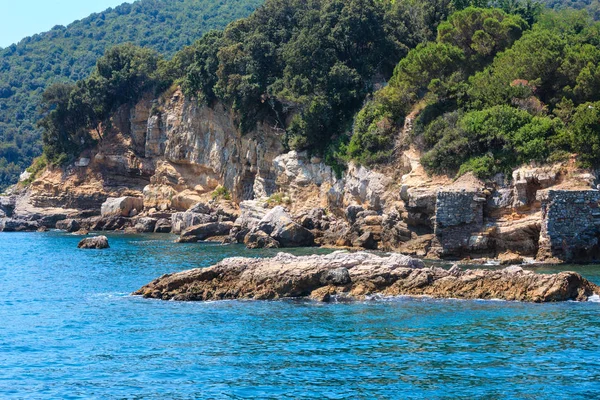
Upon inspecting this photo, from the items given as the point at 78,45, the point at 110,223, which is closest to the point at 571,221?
the point at 110,223

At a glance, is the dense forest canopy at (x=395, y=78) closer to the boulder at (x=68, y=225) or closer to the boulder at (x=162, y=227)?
the boulder at (x=162, y=227)

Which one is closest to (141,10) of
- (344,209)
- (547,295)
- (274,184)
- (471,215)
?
(274,184)

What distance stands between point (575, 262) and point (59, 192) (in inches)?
1932

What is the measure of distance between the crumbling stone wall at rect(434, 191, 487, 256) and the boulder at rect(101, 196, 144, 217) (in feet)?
112

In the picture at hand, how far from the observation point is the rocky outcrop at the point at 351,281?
25844 mm

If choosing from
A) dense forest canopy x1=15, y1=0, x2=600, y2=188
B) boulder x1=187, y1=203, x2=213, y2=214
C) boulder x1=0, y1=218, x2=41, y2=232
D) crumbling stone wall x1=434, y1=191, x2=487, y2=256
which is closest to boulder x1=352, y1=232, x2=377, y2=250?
dense forest canopy x1=15, y1=0, x2=600, y2=188

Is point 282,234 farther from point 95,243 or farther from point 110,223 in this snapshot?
point 110,223

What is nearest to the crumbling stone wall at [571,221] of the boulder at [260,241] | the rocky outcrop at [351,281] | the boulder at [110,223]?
the rocky outcrop at [351,281]

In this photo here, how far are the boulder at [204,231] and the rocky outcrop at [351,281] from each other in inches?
869

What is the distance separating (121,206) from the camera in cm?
6425

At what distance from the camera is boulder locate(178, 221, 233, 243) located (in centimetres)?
5047

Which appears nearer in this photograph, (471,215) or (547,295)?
(547,295)

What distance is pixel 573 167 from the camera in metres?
35.6

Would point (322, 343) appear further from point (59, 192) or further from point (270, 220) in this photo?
point (59, 192)
